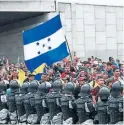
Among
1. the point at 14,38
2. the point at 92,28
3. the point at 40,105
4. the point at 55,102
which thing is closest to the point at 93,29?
the point at 92,28

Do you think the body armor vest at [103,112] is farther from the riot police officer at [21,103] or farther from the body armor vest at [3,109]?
the body armor vest at [3,109]

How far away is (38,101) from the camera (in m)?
15.8

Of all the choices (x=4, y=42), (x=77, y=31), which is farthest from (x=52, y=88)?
(x=4, y=42)

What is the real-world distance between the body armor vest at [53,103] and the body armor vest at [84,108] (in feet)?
3.79

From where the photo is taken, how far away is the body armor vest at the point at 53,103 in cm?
1531

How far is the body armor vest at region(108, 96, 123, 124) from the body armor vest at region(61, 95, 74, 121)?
6.09ft

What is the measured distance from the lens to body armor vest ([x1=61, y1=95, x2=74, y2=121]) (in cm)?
1470

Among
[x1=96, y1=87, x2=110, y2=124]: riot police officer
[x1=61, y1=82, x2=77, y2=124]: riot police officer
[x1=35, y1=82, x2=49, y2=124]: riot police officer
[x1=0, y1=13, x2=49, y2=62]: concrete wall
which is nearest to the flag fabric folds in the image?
[x1=35, y1=82, x2=49, y2=124]: riot police officer

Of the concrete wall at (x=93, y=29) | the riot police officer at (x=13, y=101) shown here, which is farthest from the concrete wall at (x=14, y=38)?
the riot police officer at (x=13, y=101)

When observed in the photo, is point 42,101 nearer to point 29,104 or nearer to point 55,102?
point 55,102

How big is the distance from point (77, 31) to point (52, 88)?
575 inches

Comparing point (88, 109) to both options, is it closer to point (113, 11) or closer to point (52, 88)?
point (52, 88)

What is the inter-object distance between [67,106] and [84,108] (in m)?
0.75

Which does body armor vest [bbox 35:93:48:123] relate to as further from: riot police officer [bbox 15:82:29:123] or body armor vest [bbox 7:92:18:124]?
body armor vest [bbox 7:92:18:124]
